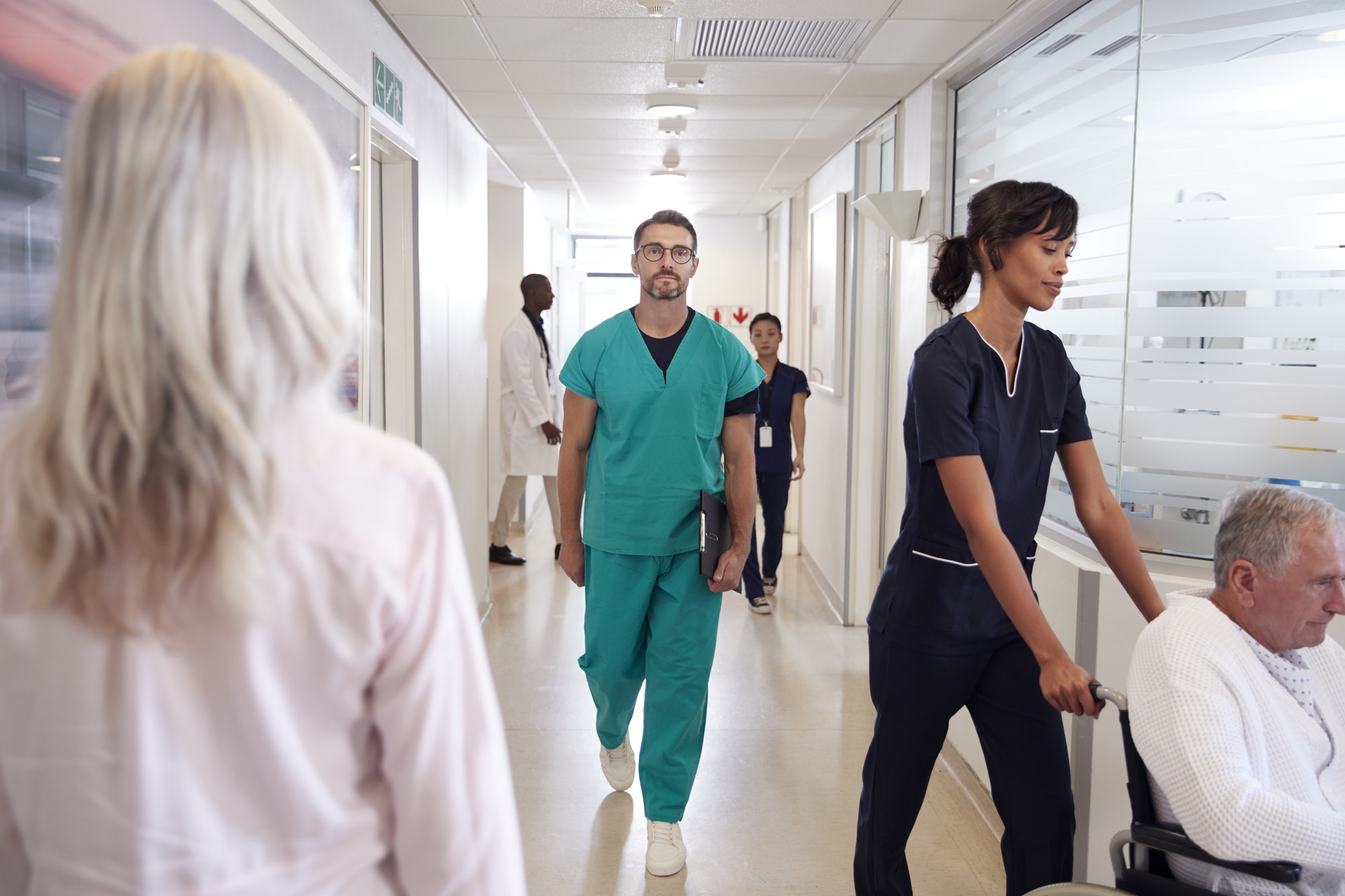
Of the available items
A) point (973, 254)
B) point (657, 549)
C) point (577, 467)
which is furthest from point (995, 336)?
point (577, 467)

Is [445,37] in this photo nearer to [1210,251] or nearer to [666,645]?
[666,645]

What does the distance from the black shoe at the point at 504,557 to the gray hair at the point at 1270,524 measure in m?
4.80

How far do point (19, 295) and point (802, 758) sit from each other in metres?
2.70

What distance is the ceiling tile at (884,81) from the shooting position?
12.2ft

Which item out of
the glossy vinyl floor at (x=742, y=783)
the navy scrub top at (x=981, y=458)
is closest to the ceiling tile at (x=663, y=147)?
the glossy vinyl floor at (x=742, y=783)

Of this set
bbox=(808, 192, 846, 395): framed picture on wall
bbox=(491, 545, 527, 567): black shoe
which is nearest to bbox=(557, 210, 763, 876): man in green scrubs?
bbox=(808, 192, 846, 395): framed picture on wall

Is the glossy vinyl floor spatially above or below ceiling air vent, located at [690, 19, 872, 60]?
below

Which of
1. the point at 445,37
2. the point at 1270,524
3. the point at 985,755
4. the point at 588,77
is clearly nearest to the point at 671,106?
the point at 588,77

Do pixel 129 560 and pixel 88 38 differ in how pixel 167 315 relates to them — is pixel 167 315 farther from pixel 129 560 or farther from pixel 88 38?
pixel 88 38

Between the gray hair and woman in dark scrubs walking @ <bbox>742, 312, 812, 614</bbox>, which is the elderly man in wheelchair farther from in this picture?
woman in dark scrubs walking @ <bbox>742, 312, 812, 614</bbox>

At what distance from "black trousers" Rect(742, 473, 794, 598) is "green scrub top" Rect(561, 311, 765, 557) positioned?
2427mm

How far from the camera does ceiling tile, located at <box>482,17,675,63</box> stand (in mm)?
3207

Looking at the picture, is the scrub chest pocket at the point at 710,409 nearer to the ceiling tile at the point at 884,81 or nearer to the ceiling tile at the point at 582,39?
the ceiling tile at the point at 582,39

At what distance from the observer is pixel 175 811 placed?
2.47 ft
